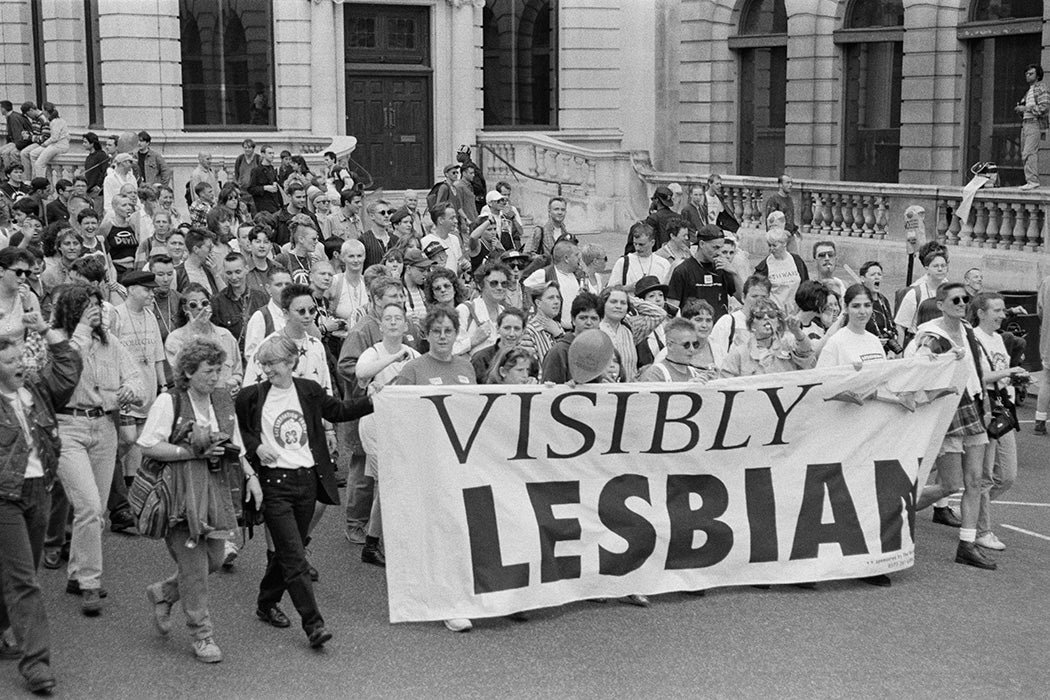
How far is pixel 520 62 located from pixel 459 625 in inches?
1016

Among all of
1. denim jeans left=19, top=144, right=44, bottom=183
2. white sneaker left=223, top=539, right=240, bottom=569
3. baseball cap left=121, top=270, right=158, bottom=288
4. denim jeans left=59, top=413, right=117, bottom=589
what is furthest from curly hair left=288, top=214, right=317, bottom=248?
denim jeans left=19, top=144, right=44, bottom=183

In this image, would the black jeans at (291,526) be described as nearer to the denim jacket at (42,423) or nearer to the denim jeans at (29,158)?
the denim jacket at (42,423)

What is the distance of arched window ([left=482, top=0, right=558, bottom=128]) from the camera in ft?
109

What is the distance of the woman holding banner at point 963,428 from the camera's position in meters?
10.0

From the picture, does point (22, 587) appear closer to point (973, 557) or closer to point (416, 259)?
point (416, 259)

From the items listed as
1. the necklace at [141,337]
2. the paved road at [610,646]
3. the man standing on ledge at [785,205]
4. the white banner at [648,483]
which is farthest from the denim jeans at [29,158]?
the white banner at [648,483]

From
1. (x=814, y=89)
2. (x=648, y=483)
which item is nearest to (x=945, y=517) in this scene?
(x=648, y=483)

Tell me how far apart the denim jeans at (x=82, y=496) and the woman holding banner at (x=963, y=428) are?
529cm

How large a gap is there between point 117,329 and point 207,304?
0.61 meters

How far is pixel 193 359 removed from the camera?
327 inches

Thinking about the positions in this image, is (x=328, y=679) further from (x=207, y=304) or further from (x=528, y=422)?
(x=207, y=304)

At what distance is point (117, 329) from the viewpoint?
10.4m

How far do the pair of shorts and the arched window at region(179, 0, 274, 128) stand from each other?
2256cm

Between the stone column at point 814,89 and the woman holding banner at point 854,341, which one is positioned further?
the stone column at point 814,89
